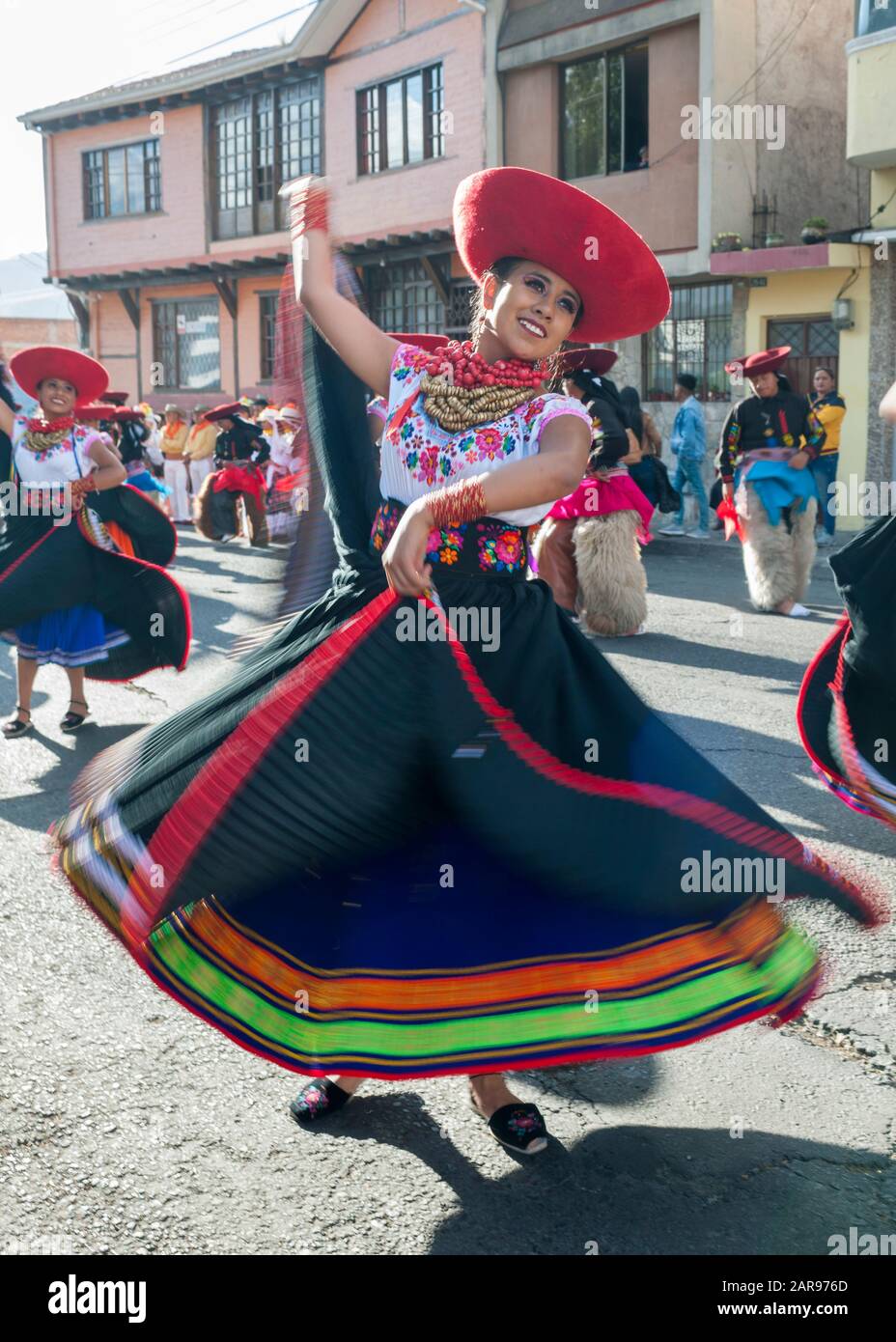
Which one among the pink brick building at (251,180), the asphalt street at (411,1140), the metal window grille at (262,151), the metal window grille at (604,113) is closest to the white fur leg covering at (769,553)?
the asphalt street at (411,1140)

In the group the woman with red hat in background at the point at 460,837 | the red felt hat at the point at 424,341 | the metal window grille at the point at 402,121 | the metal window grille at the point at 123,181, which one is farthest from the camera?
the metal window grille at the point at 123,181

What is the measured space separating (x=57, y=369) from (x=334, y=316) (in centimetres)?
410

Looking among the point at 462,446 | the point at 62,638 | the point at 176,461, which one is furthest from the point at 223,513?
the point at 462,446

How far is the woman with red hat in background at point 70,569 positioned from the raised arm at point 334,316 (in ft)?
12.9

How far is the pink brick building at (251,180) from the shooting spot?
22.9m

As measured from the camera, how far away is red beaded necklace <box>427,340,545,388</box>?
3.09 metres

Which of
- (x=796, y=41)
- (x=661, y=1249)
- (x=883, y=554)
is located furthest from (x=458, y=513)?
(x=796, y=41)

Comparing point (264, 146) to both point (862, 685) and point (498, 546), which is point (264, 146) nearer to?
point (862, 685)

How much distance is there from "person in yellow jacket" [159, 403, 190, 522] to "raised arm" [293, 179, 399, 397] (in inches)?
765

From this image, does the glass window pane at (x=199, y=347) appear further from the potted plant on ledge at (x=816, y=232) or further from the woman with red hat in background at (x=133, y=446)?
the woman with red hat in background at (x=133, y=446)

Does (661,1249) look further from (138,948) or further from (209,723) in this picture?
(209,723)

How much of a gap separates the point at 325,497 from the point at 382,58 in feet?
75.0

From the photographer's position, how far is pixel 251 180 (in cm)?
2734

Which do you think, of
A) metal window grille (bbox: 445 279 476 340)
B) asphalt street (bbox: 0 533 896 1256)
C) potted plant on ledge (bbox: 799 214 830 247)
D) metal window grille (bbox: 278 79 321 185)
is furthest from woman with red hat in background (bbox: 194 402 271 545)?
asphalt street (bbox: 0 533 896 1256)
